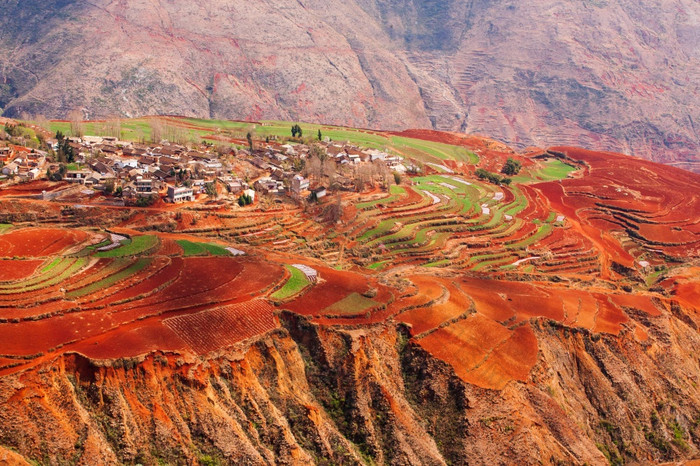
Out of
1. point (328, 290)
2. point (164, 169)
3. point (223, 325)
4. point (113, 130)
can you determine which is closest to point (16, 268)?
point (223, 325)

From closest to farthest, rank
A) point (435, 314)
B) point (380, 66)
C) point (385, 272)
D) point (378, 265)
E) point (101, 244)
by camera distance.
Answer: point (435, 314) < point (101, 244) < point (385, 272) < point (378, 265) < point (380, 66)

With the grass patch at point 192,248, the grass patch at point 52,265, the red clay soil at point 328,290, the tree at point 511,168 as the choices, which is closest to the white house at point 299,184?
the grass patch at point 192,248

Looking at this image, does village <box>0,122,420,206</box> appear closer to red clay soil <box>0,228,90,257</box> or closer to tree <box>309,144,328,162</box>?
tree <box>309,144,328,162</box>

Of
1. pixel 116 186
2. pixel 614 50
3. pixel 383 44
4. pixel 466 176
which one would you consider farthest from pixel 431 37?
pixel 116 186

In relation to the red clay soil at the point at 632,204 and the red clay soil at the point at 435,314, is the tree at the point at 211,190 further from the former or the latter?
the red clay soil at the point at 632,204

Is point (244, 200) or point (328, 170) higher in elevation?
point (328, 170)

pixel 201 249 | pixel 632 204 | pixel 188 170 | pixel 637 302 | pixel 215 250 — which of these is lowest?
pixel 637 302

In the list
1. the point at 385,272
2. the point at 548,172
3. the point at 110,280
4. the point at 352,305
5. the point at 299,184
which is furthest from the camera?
the point at 548,172

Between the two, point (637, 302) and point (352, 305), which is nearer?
point (352, 305)

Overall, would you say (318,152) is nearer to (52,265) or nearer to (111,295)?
(52,265)
